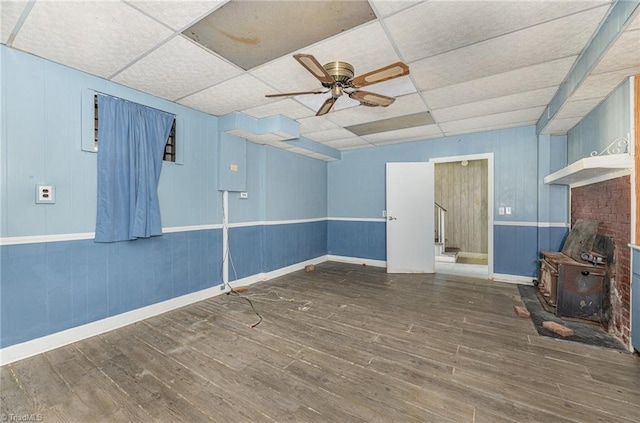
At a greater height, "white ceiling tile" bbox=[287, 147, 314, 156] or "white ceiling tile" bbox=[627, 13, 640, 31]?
"white ceiling tile" bbox=[287, 147, 314, 156]

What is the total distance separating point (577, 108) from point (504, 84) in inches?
35.1

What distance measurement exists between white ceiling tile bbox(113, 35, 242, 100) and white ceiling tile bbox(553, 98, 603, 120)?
139 inches

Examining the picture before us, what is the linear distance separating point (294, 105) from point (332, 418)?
3267 mm

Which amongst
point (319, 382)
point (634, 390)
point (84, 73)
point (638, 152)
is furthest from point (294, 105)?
point (634, 390)

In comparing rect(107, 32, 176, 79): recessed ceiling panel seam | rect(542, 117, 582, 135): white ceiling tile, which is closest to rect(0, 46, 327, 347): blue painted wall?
rect(107, 32, 176, 79): recessed ceiling panel seam

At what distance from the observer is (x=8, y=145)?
2.19 meters

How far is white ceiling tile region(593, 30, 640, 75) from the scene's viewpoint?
1.76m

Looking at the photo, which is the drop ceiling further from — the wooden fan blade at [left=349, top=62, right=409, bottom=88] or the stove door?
the stove door

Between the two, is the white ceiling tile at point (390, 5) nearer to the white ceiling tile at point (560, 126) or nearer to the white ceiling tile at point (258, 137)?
the white ceiling tile at point (258, 137)

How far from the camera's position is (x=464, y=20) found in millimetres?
1904

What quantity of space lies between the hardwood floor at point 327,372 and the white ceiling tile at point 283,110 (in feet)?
8.55

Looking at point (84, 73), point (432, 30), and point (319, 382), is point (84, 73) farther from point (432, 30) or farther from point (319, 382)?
point (319, 382)

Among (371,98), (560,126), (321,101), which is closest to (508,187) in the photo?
(560,126)

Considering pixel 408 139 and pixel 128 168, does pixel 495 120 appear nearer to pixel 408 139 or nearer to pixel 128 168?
pixel 408 139
